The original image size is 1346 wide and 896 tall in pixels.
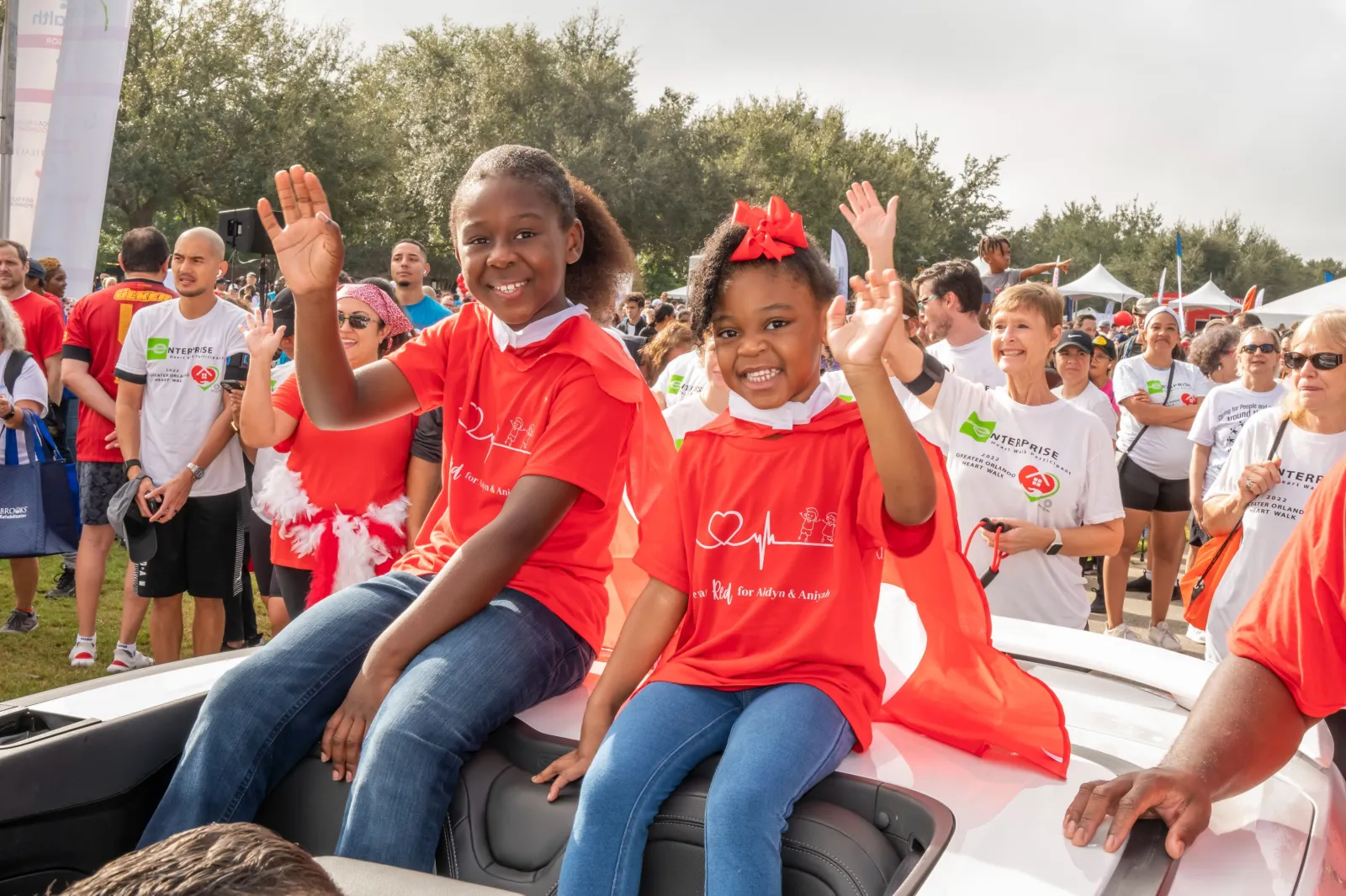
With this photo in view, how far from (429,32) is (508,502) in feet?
134

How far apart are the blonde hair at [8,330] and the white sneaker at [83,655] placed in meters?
A: 1.65

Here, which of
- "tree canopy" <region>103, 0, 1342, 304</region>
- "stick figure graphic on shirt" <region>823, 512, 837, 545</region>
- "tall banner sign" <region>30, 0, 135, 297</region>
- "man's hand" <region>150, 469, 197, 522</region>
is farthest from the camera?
"tree canopy" <region>103, 0, 1342, 304</region>

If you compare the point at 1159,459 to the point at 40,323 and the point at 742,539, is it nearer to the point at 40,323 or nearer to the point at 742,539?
the point at 742,539

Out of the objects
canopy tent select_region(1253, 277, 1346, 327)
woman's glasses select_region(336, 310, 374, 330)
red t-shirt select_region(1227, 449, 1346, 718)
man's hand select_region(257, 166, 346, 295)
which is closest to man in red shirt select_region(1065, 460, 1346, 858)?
red t-shirt select_region(1227, 449, 1346, 718)

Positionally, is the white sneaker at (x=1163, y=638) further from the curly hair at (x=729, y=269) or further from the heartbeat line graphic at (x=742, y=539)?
the heartbeat line graphic at (x=742, y=539)

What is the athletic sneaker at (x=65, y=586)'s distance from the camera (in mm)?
7605

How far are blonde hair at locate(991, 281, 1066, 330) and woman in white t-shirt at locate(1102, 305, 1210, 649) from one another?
3.38m

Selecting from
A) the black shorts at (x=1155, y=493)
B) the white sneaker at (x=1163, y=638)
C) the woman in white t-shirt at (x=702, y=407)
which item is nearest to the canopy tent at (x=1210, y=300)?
the black shorts at (x=1155, y=493)

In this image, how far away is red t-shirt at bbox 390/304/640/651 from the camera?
249 cm

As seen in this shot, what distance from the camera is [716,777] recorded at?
75.6 inches

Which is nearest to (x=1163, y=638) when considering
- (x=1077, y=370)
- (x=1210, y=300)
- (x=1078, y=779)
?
(x=1077, y=370)

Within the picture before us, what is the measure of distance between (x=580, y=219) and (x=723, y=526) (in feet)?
3.36

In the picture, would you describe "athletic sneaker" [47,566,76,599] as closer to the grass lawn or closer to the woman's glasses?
the grass lawn

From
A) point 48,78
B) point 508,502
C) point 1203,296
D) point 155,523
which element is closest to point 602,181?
point 1203,296
